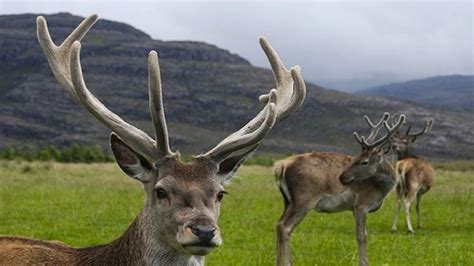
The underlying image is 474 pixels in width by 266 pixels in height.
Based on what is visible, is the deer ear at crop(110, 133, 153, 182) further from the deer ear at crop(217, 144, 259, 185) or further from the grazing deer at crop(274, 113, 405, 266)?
the grazing deer at crop(274, 113, 405, 266)

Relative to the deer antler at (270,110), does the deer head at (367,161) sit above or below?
below

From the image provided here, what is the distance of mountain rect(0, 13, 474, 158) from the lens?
122 meters

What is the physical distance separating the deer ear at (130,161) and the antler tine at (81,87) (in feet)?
0.14

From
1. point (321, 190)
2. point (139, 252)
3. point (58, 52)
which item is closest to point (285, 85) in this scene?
→ point (58, 52)

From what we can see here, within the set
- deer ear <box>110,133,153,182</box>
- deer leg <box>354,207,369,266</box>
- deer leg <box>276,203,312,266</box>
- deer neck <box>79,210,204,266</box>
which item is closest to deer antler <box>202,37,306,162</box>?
deer ear <box>110,133,153,182</box>

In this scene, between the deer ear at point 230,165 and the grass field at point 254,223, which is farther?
the grass field at point 254,223

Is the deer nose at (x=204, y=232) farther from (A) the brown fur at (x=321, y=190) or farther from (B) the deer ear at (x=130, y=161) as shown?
(A) the brown fur at (x=321, y=190)

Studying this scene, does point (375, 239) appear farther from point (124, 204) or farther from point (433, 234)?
point (124, 204)

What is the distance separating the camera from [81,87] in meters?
5.46

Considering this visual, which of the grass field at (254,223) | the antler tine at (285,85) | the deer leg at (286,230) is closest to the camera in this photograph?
the antler tine at (285,85)

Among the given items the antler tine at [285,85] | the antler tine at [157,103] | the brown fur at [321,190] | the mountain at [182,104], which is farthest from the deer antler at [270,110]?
the mountain at [182,104]

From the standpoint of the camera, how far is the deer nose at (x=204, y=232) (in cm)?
460

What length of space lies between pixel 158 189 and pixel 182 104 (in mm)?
142738

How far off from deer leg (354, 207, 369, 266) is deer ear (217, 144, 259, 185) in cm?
520
